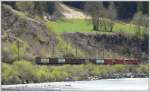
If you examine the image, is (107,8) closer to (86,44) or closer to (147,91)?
(86,44)

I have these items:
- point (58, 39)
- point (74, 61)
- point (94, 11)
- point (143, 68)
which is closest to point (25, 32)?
point (58, 39)

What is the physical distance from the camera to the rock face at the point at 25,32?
21.1 ft

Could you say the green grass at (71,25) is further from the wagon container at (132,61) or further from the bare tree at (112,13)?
the wagon container at (132,61)

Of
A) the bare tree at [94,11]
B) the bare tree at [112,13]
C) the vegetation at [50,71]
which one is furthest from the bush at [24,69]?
the bare tree at [112,13]

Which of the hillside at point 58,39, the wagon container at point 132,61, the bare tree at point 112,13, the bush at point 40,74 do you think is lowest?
the bush at point 40,74

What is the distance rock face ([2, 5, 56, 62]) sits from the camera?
6445 mm

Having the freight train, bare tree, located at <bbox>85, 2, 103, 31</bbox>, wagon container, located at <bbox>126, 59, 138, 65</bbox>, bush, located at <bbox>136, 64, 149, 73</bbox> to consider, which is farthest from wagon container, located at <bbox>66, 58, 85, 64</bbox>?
bush, located at <bbox>136, 64, 149, 73</bbox>

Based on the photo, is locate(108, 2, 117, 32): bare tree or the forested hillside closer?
the forested hillside

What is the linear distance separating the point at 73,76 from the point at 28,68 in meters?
0.45

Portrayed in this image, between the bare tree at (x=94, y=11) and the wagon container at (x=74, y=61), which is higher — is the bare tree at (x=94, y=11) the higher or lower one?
the higher one

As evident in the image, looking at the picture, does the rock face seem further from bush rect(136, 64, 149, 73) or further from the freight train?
bush rect(136, 64, 149, 73)

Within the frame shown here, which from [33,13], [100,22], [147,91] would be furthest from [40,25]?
[147,91]

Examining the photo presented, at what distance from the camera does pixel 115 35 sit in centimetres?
654

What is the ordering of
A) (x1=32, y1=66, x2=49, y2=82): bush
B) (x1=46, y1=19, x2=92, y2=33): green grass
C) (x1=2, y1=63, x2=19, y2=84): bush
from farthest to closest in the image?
1. (x1=46, y1=19, x2=92, y2=33): green grass
2. (x1=32, y1=66, x2=49, y2=82): bush
3. (x1=2, y1=63, x2=19, y2=84): bush
